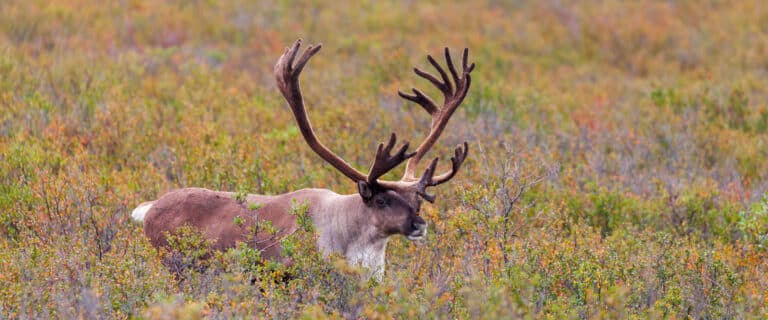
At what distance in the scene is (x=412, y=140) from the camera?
10.9m

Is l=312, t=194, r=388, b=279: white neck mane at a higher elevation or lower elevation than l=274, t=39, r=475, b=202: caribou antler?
lower

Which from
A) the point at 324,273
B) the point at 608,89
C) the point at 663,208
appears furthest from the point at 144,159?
the point at 608,89

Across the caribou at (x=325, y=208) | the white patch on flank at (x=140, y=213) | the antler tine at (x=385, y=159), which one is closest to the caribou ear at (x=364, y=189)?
the caribou at (x=325, y=208)

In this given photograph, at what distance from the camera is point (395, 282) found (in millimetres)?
5832

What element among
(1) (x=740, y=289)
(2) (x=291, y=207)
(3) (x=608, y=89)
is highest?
(2) (x=291, y=207)

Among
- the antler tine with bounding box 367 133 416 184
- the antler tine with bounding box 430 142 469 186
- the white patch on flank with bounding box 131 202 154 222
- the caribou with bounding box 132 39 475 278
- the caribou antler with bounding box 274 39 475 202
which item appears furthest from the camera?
the white patch on flank with bounding box 131 202 154 222

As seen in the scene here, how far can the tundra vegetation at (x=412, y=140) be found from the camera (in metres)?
5.97

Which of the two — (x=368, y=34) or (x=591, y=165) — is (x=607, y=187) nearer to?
(x=591, y=165)

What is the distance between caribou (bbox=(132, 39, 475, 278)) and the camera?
6223 millimetres

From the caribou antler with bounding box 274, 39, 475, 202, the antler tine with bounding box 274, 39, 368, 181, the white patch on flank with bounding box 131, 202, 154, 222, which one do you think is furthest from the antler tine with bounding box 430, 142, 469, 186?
the white patch on flank with bounding box 131, 202, 154, 222

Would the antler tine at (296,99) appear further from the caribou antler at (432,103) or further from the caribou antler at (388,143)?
the caribou antler at (432,103)

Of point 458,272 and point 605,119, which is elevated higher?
point 458,272

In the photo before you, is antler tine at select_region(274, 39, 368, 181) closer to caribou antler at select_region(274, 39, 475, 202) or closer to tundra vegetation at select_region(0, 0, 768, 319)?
caribou antler at select_region(274, 39, 475, 202)

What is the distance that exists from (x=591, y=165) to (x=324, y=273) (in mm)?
4924
